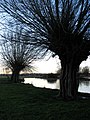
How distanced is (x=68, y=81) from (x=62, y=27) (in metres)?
3.33

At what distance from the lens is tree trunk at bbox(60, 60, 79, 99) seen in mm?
14047

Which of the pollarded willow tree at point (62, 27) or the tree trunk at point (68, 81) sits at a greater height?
the pollarded willow tree at point (62, 27)

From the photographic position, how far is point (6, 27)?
15.1 metres

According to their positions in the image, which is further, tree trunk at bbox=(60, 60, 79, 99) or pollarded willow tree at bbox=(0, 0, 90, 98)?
tree trunk at bbox=(60, 60, 79, 99)

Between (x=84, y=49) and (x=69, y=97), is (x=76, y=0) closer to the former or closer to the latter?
(x=84, y=49)

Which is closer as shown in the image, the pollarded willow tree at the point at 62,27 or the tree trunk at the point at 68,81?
the pollarded willow tree at the point at 62,27

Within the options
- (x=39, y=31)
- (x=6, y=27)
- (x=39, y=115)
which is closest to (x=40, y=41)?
(x=39, y=31)

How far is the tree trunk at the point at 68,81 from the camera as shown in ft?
46.1

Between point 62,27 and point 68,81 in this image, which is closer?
point 62,27

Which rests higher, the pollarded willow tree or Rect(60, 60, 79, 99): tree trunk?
the pollarded willow tree

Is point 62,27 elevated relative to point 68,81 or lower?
elevated

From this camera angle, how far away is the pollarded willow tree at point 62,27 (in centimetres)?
1327

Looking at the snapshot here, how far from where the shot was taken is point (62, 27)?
43.0 ft

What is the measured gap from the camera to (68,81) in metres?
14.2
